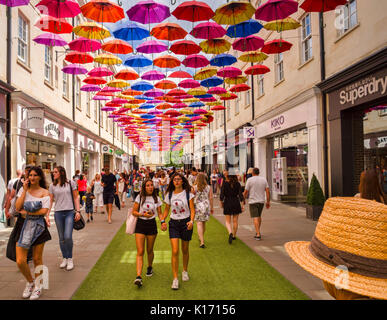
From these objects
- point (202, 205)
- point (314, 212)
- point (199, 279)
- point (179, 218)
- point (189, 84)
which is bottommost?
point (199, 279)

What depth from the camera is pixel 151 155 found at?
93.1 metres

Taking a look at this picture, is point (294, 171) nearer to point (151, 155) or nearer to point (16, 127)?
point (16, 127)

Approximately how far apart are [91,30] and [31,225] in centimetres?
688

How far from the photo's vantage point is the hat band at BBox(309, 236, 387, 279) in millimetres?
1699

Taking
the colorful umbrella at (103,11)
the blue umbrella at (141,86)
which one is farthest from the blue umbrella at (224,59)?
the blue umbrella at (141,86)

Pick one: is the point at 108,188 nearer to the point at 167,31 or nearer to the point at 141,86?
the point at 167,31

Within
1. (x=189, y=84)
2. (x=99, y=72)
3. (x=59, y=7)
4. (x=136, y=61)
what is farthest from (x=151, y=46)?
(x=189, y=84)

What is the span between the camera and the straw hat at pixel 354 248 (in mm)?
1699

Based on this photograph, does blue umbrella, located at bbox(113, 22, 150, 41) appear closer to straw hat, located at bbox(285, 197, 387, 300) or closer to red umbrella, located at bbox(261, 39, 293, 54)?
red umbrella, located at bbox(261, 39, 293, 54)

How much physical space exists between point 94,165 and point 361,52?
22035mm

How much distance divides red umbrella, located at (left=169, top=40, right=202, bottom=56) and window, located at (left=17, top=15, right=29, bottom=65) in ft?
20.2

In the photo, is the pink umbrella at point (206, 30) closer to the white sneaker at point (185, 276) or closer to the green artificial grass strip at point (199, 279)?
the green artificial grass strip at point (199, 279)

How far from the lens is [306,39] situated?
1267 centimetres

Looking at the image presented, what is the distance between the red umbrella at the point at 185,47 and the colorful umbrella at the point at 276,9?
2.70m
